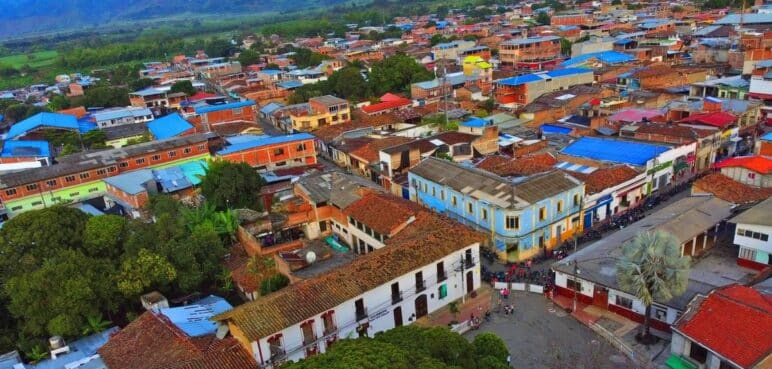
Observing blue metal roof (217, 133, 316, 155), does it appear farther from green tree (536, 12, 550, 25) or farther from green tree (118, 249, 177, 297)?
green tree (536, 12, 550, 25)

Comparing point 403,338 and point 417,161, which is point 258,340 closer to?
point 403,338

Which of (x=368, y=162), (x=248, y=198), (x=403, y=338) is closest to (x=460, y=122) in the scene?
(x=368, y=162)

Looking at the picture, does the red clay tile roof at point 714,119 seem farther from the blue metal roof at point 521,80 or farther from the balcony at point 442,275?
the balcony at point 442,275

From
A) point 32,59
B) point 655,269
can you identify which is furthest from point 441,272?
point 32,59

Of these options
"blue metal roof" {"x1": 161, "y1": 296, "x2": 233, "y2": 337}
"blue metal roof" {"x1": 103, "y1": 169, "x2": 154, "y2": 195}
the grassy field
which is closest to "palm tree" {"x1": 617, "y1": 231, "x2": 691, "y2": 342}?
"blue metal roof" {"x1": 161, "y1": 296, "x2": 233, "y2": 337}

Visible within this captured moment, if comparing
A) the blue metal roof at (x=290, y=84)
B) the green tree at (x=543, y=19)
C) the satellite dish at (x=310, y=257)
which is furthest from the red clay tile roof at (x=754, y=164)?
the green tree at (x=543, y=19)

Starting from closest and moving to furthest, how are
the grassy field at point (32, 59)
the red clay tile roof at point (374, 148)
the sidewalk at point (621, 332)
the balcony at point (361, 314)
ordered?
the sidewalk at point (621, 332) → the balcony at point (361, 314) → the red clay tile roof at point (374, 148) → the grassy field at point (32, 59)
